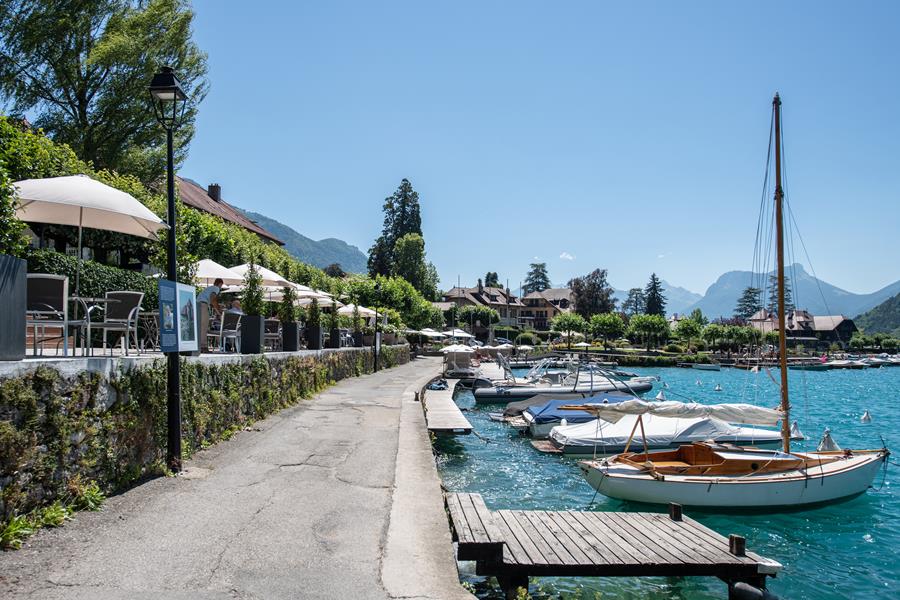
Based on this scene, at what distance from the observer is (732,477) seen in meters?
13.2

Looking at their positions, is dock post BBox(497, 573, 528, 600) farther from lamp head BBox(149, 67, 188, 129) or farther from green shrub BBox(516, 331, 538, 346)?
green shrub BBox(516, 331, 538, 346)

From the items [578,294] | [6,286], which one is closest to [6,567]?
[6,286]

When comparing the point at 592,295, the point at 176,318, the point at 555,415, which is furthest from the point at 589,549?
the point at 592,295

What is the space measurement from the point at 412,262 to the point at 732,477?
236 ft

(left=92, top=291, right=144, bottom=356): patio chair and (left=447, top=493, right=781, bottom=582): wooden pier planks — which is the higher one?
(left=92, top=291, right=144, bottom=356): patio chair

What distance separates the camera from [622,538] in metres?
7.86

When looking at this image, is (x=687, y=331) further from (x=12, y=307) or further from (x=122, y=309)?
(x=12, y=307)

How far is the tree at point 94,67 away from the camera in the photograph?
2455 cm

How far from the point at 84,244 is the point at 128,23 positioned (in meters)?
13.0

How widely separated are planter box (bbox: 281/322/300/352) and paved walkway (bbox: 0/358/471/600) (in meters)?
6.66

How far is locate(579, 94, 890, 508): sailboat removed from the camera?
1292 centimetres

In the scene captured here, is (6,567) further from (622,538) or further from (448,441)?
(448,441)

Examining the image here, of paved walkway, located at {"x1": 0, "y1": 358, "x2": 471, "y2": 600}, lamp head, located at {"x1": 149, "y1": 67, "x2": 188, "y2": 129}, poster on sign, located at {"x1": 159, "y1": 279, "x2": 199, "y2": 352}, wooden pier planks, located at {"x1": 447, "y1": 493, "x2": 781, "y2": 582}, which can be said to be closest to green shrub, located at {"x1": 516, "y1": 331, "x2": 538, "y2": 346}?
paved walkway, located at {"x1": 0, "y1": 358, "x2": 471, "y2": 600}

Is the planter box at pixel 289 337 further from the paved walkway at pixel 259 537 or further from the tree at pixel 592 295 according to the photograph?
the tree at pixel 592 295
